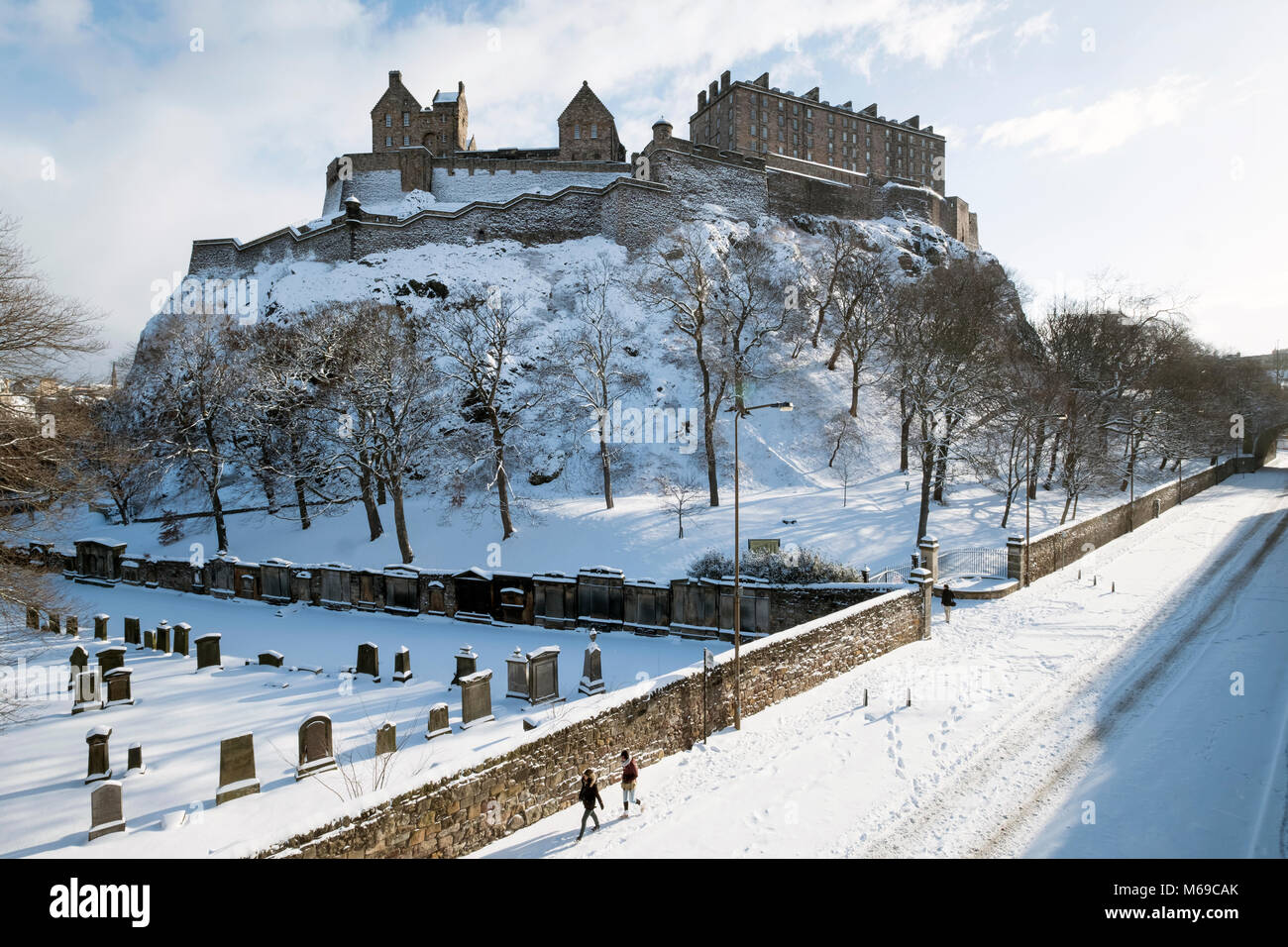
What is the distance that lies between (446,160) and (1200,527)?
6046cm

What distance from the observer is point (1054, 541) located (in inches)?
939

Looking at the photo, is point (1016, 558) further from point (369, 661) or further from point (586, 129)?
point (586, 129)

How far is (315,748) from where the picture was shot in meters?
10.5

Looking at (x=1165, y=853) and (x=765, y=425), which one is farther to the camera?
(x=765, y=425)

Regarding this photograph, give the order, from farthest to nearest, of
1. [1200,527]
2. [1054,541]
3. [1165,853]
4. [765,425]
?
[765,425] → [1200,527] → [1054,541] → [1165,853]

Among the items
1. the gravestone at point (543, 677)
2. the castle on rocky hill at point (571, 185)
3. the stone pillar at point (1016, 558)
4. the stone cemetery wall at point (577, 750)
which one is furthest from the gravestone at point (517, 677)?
the castle on rocky hill at point (571, 185)

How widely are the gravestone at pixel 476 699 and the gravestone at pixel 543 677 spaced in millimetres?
1261

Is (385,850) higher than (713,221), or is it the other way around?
(713,221)

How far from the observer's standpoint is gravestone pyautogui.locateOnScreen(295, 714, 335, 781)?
405 inches

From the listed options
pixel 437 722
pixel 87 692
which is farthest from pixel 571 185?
pixel 437 722
